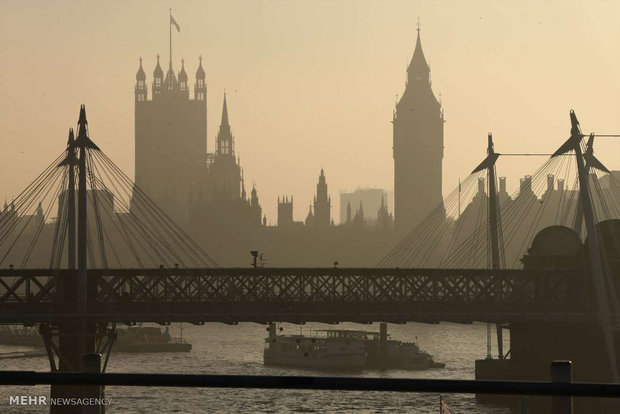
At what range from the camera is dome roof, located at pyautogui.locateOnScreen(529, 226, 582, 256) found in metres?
77.9

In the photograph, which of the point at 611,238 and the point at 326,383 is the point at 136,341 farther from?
the point at 326,383

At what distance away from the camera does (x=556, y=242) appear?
257 feet

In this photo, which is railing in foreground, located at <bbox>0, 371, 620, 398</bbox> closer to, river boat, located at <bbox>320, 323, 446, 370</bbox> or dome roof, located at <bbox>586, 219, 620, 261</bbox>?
dome roof, located at <bbox>586, 219, 620, 261</bbox>

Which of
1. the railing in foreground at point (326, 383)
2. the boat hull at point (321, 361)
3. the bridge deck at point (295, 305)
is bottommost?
the boat hull at point (321, 361)

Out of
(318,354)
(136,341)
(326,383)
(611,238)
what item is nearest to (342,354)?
(318,354)

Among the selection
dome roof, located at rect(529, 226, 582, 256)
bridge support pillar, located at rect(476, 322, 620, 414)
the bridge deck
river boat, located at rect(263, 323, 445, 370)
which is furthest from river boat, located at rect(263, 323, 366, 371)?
dome roof, located at rect(529, 226, 582, 256)

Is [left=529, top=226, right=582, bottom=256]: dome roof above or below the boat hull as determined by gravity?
above

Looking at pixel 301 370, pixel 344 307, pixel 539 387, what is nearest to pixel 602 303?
pixel 344 307

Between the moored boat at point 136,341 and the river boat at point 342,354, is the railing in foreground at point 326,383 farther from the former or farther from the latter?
the moored boat at point 136,341

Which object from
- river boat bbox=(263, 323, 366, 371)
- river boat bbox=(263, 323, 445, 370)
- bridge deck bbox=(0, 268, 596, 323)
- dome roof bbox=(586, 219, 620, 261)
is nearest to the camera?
bridge deck bbox=(0, 268, 596, 323)

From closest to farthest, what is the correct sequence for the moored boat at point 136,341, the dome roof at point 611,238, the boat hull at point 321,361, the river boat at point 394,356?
the dome roof at point 611,238 < the boat hull at point 321,361 < the river boat at point 394,356 < the moored boat at point 136,341

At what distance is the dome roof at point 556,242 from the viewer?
77.9m

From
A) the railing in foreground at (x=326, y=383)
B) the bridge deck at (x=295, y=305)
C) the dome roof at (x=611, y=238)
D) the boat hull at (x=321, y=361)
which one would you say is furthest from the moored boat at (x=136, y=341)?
the railing in foreground at (x=326, y=383)

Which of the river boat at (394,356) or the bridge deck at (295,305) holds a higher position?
the bridge deck at (295,305)
